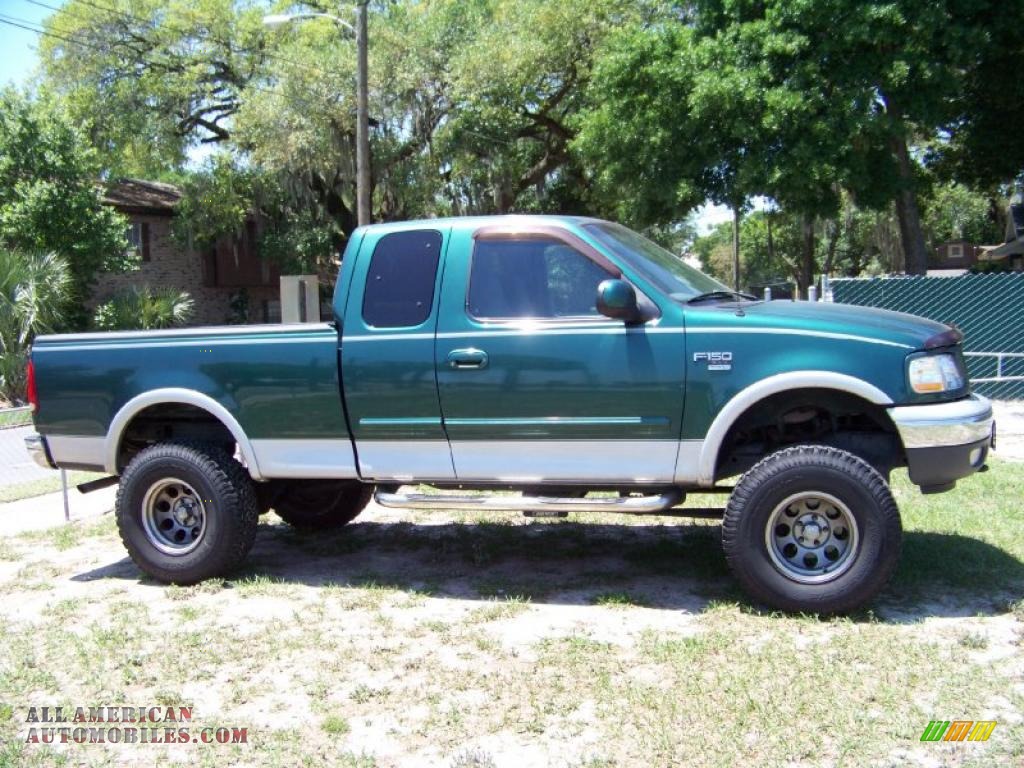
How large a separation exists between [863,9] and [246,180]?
63.6 feet

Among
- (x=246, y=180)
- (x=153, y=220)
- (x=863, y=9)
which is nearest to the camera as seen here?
(x=863, y=9)

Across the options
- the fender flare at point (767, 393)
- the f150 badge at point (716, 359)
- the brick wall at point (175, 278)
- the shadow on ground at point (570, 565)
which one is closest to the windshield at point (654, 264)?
the f150 badge at point (716, 359)

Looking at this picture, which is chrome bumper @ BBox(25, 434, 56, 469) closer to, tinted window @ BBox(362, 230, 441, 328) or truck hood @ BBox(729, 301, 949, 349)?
tinted window @ BBox(362, 230, 441, 328)

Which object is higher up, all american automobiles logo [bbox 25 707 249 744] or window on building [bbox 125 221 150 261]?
window on building [bbox 125 221 150 261]

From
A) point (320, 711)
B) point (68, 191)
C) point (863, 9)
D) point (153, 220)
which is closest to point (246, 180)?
point (153, 220)

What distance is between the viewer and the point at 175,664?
15.7ft

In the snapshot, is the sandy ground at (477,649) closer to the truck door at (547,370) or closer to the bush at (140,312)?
the truck door at (547,370)

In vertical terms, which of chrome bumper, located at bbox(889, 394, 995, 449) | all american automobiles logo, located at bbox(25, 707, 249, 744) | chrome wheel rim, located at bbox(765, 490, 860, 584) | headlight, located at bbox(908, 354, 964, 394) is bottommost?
all american automobiles logo, located at bbox(25, 707, 249, 744)

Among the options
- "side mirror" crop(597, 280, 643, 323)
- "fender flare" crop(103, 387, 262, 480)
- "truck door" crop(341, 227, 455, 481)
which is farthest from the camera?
"fender flare" crop(103, 387, 262, 480)

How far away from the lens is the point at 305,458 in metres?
5.92

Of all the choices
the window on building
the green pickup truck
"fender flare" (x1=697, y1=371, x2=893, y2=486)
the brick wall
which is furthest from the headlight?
the window on building

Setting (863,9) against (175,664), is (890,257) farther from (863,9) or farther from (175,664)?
(175,664)

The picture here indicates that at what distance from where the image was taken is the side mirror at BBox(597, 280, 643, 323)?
201 inches

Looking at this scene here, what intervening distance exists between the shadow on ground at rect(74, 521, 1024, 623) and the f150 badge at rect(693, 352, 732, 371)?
53.1 inches
